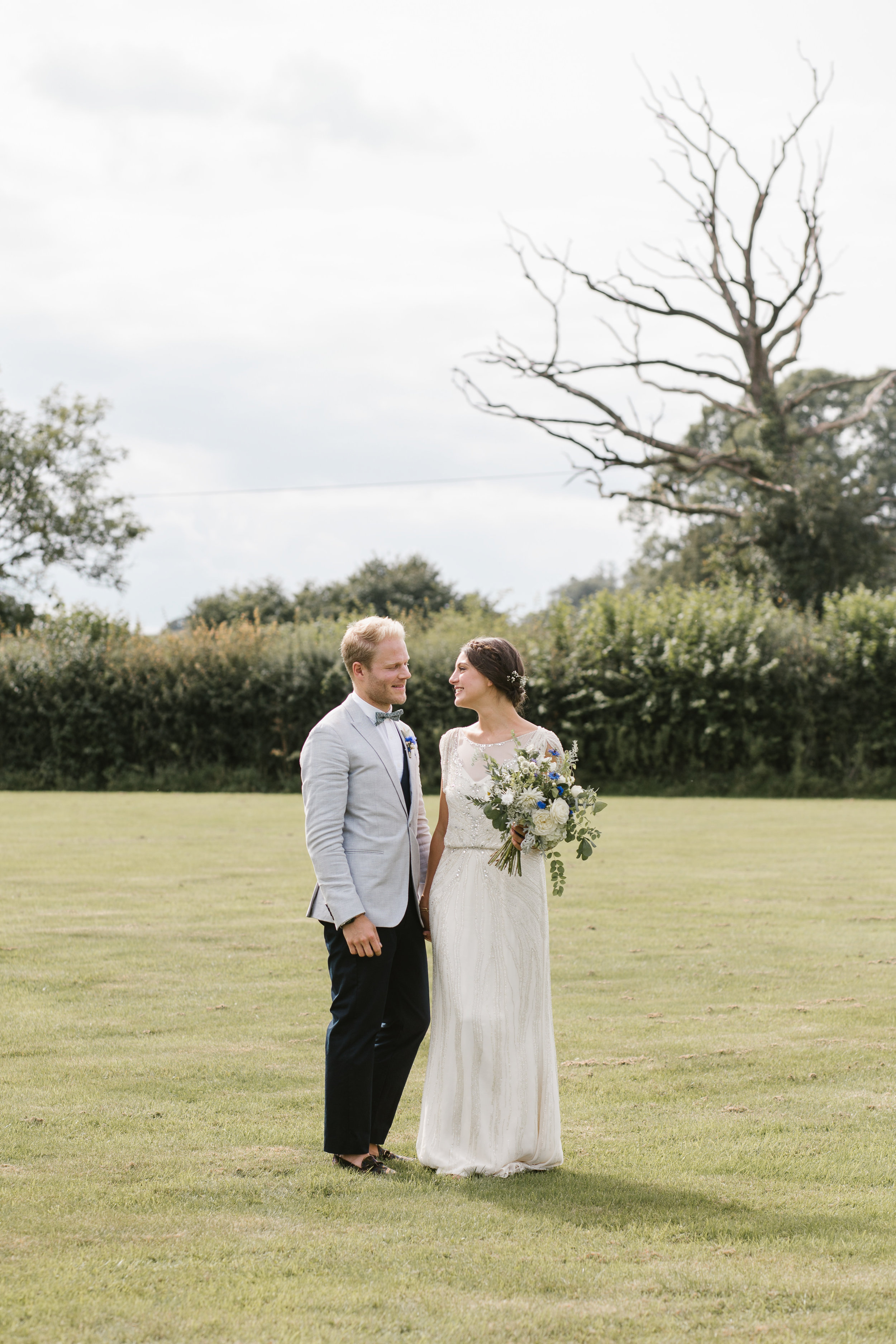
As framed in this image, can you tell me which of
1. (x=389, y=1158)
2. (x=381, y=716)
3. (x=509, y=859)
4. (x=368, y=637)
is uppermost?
(x=368, y=637)

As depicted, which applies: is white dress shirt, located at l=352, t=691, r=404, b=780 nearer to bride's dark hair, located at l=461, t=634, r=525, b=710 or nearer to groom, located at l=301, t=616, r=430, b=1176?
groom, located at l=301, t=616, r=430, b=1176

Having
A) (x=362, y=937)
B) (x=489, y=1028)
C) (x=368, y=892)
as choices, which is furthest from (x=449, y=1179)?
(x=368, y=892)

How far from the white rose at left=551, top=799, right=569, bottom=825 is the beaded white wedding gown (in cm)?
26

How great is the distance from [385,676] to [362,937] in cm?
99

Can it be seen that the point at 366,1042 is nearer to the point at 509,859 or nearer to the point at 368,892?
the point at 368,892

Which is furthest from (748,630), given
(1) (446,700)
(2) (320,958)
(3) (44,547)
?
(3) (44,547)

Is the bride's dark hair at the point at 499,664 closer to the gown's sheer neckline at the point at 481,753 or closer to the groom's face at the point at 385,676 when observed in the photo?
the gown's sheer neckline at the point at 481,753

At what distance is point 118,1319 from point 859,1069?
400 cm

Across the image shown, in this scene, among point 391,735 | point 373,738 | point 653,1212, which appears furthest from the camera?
point 391,735

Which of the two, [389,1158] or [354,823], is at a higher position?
[354,823]

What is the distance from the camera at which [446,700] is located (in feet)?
96.9

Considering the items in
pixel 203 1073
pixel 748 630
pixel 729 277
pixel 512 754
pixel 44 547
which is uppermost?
pixel 729 277

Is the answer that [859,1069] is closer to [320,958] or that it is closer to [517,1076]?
[517,1076]

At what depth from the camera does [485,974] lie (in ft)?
16.3
